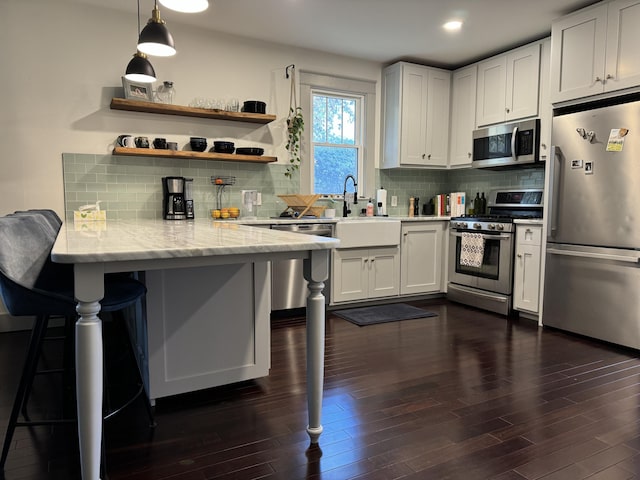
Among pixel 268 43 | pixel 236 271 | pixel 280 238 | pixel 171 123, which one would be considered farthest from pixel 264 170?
pixel 280 238

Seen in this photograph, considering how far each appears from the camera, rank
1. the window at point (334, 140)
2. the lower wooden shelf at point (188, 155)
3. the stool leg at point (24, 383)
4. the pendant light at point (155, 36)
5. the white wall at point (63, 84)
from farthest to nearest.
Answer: the window at point (334, 140)
the lower wooden shelf at point (188, 155)
the white wall at point (63, 84)
the pendant light at point (155, 36)
the stool leg at point (24, 383)

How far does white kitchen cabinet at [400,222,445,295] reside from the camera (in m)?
4.69

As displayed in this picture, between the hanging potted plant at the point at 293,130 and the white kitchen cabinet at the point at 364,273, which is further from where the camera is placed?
the hanging potted plant at the point at 293,130

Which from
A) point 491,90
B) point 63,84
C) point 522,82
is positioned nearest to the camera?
point 63,84

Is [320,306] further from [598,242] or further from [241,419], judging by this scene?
[598,242]

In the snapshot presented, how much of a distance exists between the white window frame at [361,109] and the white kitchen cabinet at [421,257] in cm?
77

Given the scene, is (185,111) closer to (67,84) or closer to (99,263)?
(67,84)

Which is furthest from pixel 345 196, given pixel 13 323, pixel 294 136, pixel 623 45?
pixel 13 323

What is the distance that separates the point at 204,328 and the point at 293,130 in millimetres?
2775

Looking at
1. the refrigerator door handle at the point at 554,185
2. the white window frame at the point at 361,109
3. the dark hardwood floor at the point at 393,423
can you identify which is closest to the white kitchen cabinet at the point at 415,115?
the white window frame at the point at 361,109

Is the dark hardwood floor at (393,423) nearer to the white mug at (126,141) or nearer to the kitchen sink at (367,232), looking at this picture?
the kitchen sink at (367,232)

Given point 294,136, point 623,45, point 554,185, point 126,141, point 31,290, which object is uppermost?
point 623,45

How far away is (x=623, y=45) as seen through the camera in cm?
327

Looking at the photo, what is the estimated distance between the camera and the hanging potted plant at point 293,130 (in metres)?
4.55
